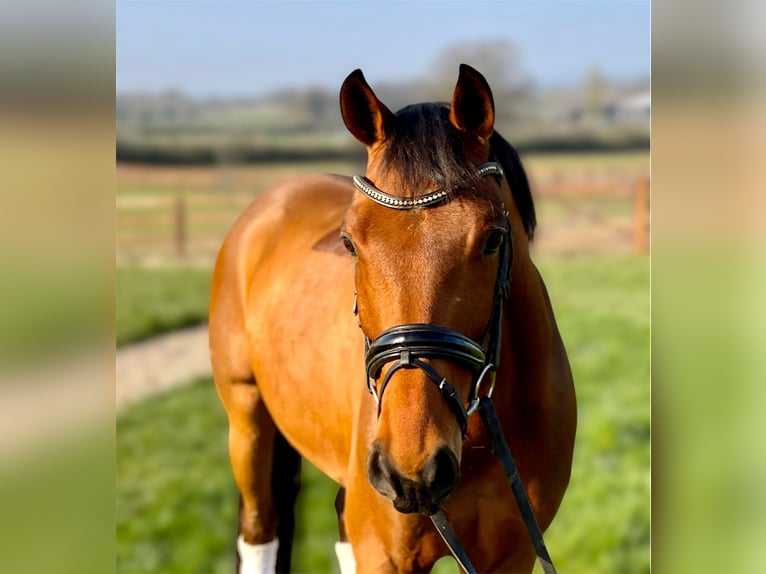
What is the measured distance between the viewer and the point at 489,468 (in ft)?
5.96

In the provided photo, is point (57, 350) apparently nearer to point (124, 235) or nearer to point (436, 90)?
point (436, 90)

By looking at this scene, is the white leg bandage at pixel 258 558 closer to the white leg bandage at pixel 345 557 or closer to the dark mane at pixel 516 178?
the white leg bandage at pixel 345 557

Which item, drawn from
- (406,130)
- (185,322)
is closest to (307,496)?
(406,130)

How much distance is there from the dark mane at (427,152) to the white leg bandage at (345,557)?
1759 millimetres

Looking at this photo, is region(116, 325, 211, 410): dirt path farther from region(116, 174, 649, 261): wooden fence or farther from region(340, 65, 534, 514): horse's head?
region(340, 65, 534, 514): horse's head

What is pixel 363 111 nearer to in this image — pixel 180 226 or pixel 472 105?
pixel 472 105

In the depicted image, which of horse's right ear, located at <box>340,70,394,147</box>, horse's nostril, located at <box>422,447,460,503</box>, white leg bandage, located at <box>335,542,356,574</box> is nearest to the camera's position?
horse's nostril, located at <box>422,447,460,503</box>

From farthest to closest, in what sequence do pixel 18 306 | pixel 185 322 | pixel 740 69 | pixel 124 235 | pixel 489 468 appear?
pixel 185 322
pixel 124 235
pixel 489 468
pixel 740 69
pixel 18 306

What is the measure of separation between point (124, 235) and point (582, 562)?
360 centimetres

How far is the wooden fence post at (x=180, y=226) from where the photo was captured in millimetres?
5078

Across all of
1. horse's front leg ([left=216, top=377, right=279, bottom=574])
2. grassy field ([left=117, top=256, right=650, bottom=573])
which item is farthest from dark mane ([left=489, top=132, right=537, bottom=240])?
grassy field ([left=117, top=256, right=650, bottom=573])

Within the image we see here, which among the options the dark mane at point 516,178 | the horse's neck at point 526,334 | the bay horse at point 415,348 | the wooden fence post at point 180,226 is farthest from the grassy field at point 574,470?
the dark mane at point 516,178

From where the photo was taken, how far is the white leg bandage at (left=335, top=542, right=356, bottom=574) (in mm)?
2824

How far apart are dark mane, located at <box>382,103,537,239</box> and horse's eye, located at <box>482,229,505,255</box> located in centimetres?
10
